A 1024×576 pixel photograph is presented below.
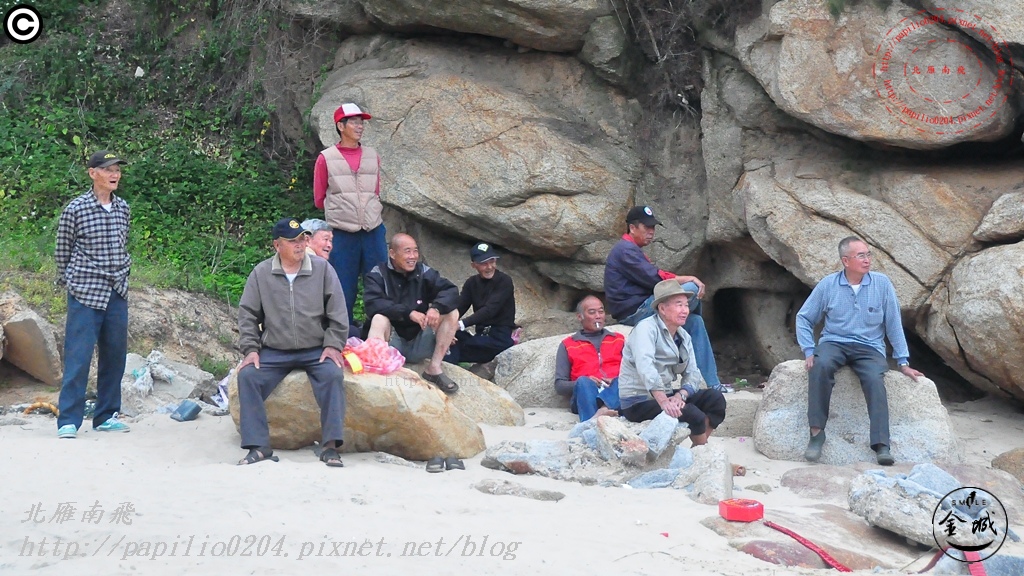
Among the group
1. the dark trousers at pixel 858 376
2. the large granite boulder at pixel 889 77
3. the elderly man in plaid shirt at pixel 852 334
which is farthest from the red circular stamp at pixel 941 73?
the dark trousers at pixel 858 376

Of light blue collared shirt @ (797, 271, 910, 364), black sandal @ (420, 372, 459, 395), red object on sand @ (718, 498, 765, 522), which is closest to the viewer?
red object on sand @ (718, 498, 765, 522)

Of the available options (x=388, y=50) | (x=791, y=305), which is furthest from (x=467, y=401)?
(x=388, y=50)

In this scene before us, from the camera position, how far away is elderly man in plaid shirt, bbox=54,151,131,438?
6.97 metres

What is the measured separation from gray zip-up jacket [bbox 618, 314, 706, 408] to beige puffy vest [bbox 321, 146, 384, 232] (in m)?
2.73

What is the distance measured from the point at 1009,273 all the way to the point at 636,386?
324cm

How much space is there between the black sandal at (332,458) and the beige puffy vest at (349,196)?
273 centimetres

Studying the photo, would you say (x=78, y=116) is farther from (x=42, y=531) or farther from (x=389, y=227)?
(x=42, y=531)

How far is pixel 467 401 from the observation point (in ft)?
26.2

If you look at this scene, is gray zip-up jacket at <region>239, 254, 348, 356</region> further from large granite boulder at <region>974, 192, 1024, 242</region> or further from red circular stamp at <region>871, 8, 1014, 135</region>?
large granite boulder at <region>974, 192, 1024, 242</region>

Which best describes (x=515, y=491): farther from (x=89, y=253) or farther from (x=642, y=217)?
(x=642, y=217)

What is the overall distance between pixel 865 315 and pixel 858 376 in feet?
1.48

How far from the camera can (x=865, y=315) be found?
765cm

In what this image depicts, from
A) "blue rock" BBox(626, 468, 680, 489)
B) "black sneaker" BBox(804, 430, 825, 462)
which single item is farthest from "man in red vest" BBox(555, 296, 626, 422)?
"blue rock" BBox(626, 468, 680, 489)

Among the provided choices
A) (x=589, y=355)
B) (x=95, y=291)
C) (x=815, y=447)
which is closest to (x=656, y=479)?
(x=815, y=447)
